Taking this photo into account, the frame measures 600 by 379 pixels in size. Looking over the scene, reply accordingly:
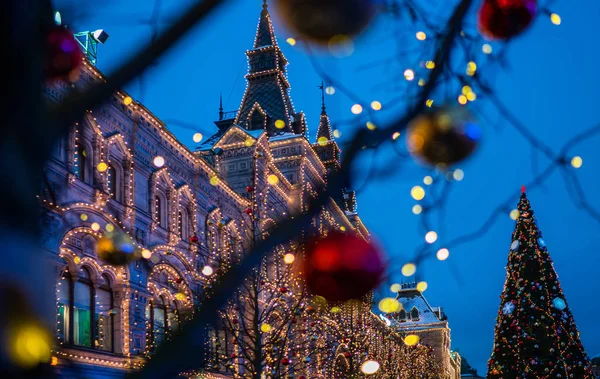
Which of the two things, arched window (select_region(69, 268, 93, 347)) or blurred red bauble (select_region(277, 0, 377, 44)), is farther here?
arched window (select_region(69, 268, 93, 347))

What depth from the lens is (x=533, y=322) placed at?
81.4ft

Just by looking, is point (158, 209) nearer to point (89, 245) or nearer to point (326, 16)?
point (89, 245)

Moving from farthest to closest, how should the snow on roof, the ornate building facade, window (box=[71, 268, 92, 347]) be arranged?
1. the snow on roof
2. window (box=[71, 268, 92, 347])
3. the ornate building facade

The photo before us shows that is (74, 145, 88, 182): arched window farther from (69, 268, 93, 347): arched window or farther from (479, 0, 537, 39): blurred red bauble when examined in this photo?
(479, 0, 537, 39): blurred red bauble

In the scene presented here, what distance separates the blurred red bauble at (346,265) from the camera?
3146 mm

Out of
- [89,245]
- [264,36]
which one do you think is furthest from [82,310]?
[264,36]

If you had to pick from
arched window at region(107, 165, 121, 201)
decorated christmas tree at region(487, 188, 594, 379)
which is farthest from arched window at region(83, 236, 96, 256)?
decorated christmas tree at region(487, 188, 594, 379)

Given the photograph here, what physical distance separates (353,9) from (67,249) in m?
12.6

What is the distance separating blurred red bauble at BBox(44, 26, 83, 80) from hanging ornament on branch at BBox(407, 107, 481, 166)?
1.41 m

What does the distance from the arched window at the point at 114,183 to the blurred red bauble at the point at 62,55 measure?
14.0 metres

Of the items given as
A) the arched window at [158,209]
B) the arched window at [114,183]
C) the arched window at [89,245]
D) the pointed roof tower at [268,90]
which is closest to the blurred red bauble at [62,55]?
the arched window at [89,245]

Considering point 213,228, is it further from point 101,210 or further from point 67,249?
point 67,249

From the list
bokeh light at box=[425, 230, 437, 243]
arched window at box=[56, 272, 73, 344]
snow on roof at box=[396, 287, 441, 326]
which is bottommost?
bokeh light at box=[425, 230, 437, 243]

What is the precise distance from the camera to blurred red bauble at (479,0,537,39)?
11.0 feet
